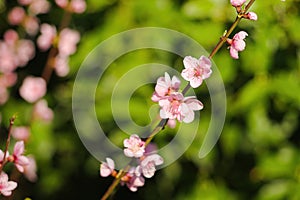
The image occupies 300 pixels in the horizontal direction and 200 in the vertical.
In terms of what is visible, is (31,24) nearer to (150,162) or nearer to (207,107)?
(207,107)

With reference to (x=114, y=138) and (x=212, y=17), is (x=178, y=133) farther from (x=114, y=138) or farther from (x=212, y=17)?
(x=212, y=17)

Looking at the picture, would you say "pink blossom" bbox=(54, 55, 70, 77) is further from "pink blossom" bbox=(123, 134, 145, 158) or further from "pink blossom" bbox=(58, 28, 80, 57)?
"pink blossom" bbox=(123, 134, 145, 158)

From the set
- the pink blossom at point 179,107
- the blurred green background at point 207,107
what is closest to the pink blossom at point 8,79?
the blurred green background at point 207,107

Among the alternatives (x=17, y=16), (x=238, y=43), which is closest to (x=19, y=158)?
(x=238, y=43)

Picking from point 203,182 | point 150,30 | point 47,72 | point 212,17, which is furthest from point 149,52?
point 203,182

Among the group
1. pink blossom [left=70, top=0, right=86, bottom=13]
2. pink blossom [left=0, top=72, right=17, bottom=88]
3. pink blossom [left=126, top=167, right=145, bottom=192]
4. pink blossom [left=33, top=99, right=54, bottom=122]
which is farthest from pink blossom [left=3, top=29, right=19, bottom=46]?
pink blossom [left=126, top=167, right=145, bottom=192]

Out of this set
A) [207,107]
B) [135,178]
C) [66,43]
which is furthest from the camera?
[207,107]
